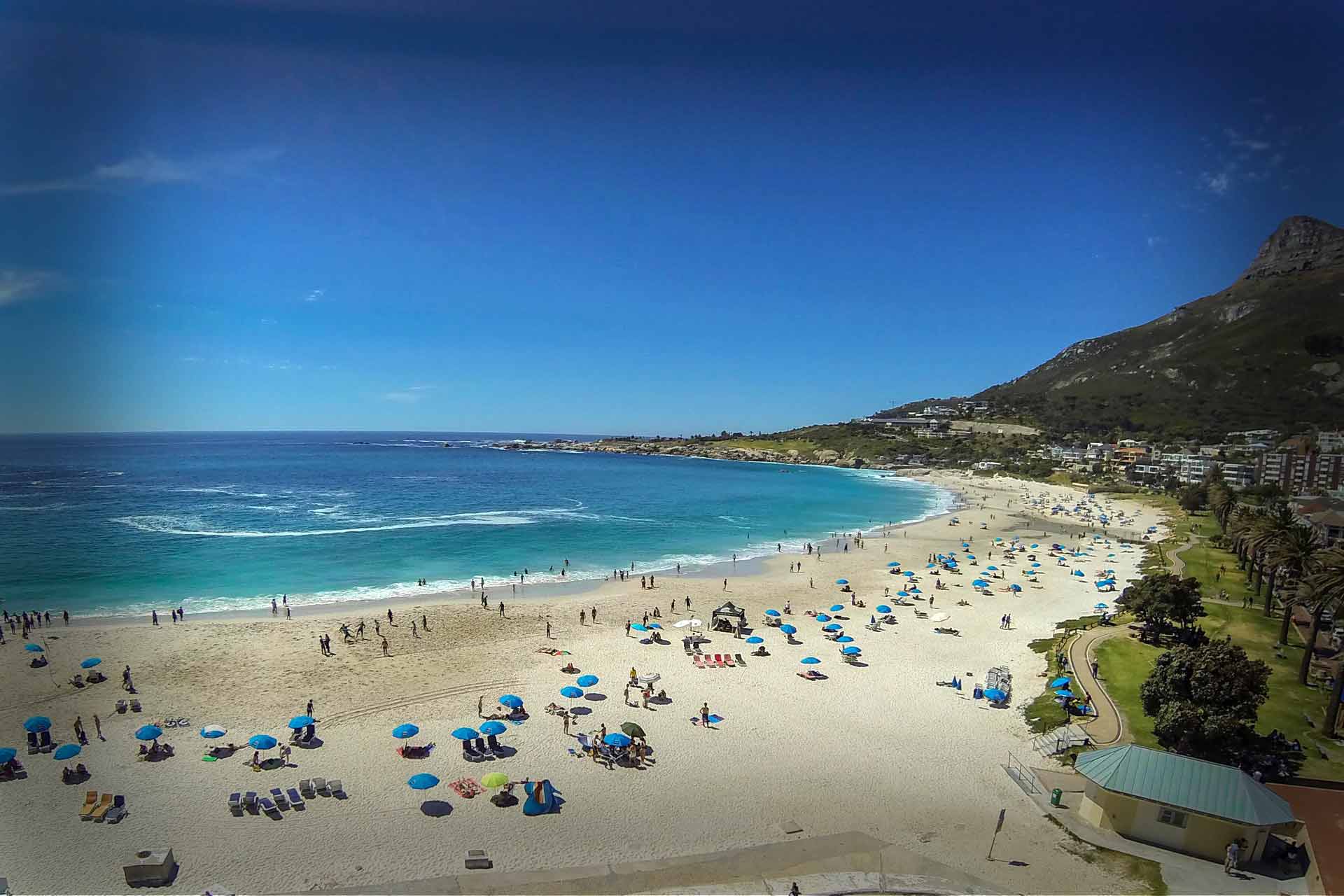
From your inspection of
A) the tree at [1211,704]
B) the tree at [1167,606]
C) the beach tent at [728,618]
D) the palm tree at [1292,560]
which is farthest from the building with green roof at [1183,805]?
the beach tent at [728,618]

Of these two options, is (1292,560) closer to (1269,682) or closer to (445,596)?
(1269,682)

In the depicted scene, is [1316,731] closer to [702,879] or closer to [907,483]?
[702,879]

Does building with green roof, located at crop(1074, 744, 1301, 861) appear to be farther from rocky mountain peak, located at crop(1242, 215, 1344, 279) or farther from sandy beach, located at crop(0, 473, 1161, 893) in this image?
rocky mountain peak, located at crop(1242, 215, 1344, 279)

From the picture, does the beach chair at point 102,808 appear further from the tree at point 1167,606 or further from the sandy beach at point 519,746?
the tree at point 1167,606

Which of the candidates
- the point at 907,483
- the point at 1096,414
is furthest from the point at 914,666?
the point at 1096,414

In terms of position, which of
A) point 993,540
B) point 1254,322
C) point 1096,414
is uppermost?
point 1254,322
